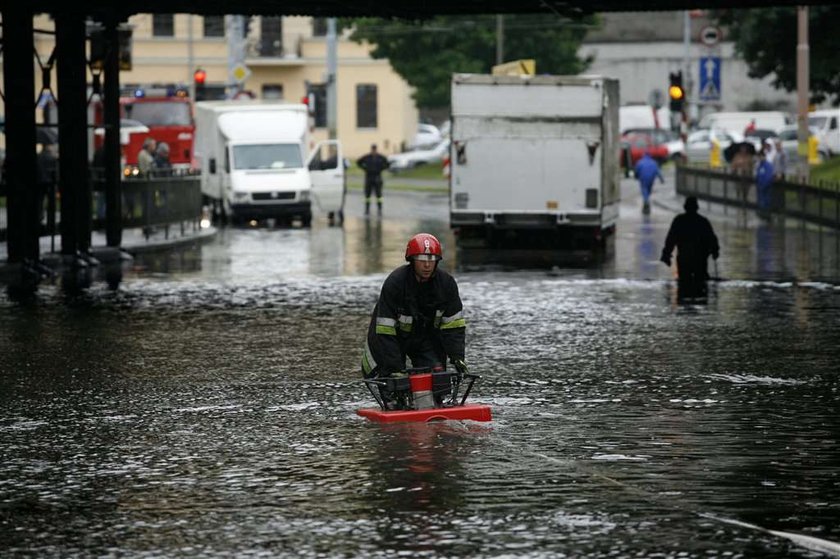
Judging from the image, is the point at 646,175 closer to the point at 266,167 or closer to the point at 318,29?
the point at 266,167

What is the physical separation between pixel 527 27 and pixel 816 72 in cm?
2380

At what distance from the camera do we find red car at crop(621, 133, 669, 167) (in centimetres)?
7131

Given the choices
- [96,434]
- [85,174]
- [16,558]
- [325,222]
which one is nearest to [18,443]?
[96,434]

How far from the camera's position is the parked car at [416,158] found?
78.8m

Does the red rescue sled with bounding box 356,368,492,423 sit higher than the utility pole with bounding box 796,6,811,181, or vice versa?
the utility pole with bounding box 796,6,811,181

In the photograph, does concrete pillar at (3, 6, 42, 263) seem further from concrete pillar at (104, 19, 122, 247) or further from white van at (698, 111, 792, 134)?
white van at (698, 111, 792, 134)

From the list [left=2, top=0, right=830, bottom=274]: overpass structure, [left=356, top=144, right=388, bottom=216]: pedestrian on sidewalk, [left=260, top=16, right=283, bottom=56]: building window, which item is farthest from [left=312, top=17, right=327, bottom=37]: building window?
[left=2, top=0, right=830, bottom=274]: overpass structure

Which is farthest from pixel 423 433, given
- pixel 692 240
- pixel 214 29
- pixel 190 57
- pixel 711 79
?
pixel 214 29

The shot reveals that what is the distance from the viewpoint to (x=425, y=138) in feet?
281

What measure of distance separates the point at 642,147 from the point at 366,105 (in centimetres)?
1768

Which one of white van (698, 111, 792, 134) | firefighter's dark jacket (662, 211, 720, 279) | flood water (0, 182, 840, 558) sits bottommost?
flood water (0, 182, 840, 558)

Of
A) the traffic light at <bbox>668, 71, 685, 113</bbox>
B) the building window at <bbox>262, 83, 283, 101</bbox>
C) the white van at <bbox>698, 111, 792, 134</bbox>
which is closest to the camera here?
the traffic light at <bbox>668, 71, 685, 113</bbox>

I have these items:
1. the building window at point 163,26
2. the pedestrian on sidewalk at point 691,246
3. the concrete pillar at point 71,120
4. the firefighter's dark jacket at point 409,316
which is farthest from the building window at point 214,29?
the firefighter's dark jacket at point 409,316

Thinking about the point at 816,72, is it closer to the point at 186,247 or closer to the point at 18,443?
the point at 186,247
